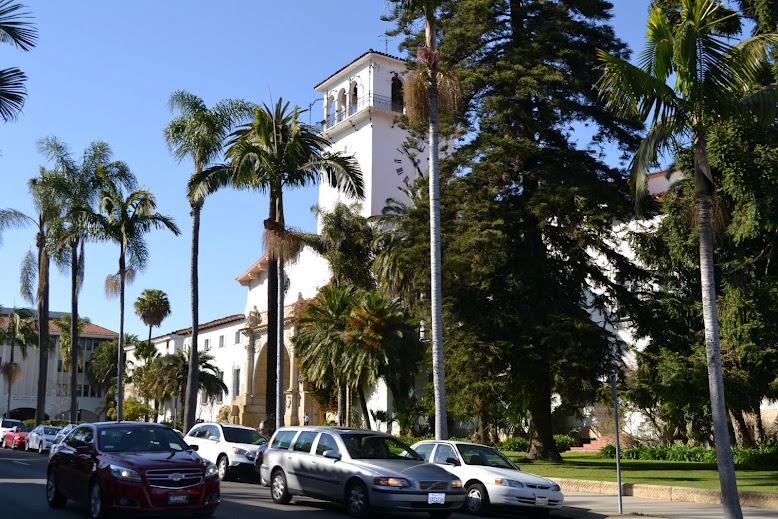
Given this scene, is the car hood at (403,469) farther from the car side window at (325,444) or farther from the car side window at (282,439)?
the car side window at (282,439)

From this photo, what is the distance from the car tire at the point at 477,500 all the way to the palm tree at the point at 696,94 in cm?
433

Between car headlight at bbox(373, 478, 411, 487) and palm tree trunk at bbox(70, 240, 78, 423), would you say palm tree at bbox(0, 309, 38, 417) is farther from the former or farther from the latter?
car headlight at bbox(373, 478, 411, 487)

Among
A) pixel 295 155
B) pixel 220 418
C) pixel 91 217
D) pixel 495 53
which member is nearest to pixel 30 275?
pixel 91 217

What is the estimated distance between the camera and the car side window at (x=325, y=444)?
1460cm

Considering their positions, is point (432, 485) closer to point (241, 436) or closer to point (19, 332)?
point (241, 436)

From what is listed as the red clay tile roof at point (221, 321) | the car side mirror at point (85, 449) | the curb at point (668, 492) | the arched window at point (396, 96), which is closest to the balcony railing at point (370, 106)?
A: the arched window at point (396, 96)

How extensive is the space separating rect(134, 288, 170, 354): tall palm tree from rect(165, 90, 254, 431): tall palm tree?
40.9 m

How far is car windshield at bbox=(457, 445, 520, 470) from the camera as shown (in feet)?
53.3

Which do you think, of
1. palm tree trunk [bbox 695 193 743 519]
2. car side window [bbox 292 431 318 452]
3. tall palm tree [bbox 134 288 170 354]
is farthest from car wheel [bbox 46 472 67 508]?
tall palm tree [bbox 134 288 170 354]

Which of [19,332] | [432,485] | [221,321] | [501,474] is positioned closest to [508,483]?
[501,474]

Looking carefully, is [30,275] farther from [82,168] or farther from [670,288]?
[670,288]

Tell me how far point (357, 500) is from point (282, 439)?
3.24 m

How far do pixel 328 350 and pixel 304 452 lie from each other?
27.3 m

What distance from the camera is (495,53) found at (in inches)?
1132
